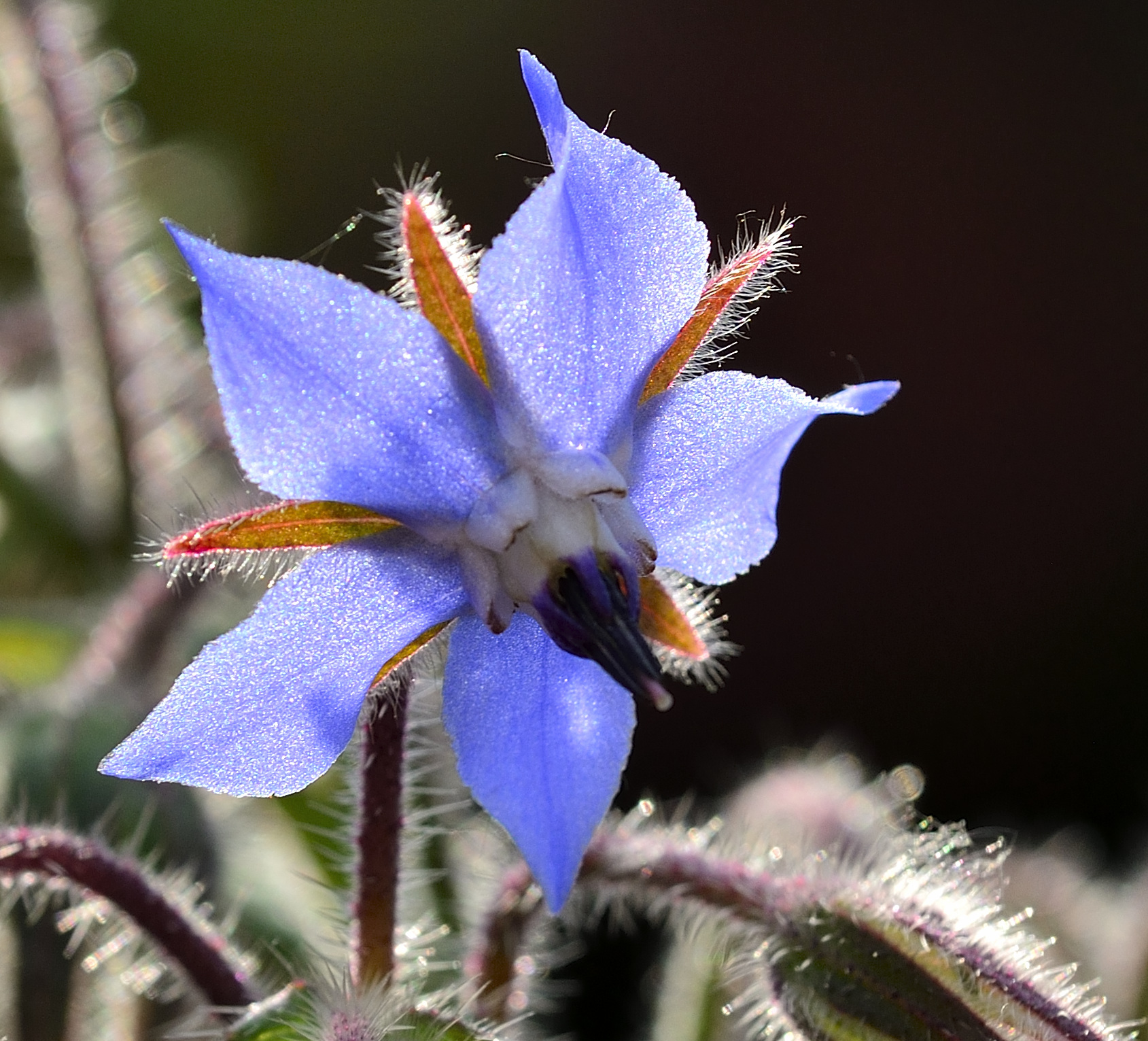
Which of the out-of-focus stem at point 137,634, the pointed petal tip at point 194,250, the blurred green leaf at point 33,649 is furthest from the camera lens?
the blurred green leaf at point 33,649

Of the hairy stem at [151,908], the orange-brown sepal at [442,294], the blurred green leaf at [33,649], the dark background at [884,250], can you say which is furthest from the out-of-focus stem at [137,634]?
the dark background at [884,250]

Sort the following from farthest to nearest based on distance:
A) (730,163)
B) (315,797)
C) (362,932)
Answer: (730,163) < (315,797) < (362,932)

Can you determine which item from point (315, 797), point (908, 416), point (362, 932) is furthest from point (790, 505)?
point (362, 932)

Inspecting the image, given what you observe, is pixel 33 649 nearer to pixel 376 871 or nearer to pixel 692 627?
pixel 376 871

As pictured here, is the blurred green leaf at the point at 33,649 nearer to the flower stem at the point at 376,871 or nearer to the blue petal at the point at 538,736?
the flower stem at the point at 376,871

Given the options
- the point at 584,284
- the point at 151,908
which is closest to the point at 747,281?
the point at 584,284

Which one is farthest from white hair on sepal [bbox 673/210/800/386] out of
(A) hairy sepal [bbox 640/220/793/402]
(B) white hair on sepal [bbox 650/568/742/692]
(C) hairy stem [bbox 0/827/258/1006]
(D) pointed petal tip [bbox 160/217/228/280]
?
(C) hairy stem [bbox 0/827/258/1006]

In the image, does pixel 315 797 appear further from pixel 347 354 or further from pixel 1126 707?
pixel 1126 707
